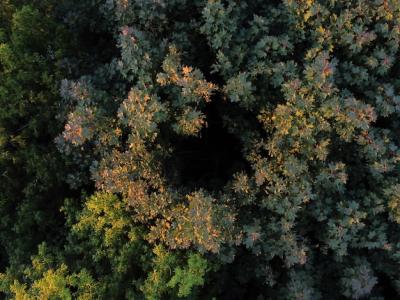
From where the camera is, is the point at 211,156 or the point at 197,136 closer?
the point at 197,136

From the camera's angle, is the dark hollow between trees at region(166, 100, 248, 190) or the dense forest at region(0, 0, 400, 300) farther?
the dark hollow between trees at region(166, 100, 248, 190)

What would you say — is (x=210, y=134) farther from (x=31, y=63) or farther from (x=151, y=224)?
(x=31, y=63)

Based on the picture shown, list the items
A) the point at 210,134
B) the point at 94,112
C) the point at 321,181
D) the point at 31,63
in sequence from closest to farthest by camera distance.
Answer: the point at 94,112, the point at 321,181, the point at 31,63, the point at 210,134

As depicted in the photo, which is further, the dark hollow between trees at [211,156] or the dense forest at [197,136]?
the dark hollow between trees at [211,156]

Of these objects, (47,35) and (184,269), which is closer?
(184,269)

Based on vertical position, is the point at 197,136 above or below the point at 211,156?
below

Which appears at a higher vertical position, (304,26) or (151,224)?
(304,26)

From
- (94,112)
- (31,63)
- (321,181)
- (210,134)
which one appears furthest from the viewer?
(210,134)


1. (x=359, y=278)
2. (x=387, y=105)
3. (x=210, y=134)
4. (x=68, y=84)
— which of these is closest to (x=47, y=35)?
(x=68, y=84)
